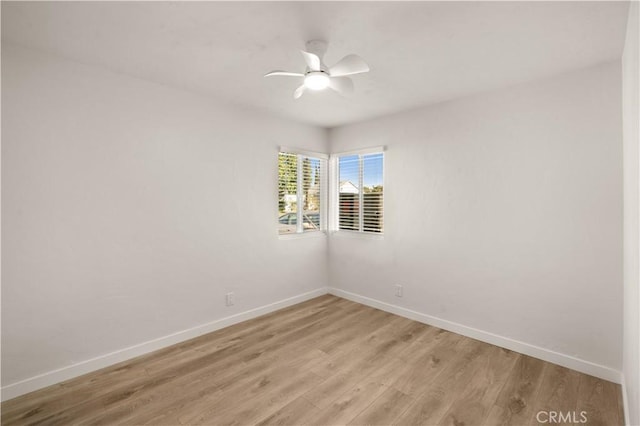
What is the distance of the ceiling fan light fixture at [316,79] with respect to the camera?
6.92ft

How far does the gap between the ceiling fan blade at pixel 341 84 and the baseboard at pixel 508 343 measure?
8.78ft

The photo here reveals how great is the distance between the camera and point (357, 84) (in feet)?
9.31

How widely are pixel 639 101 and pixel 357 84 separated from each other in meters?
1.96

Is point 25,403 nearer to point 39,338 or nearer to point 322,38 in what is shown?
point 39,338

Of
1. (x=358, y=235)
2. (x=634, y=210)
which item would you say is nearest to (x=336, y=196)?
(x=358, y=235)

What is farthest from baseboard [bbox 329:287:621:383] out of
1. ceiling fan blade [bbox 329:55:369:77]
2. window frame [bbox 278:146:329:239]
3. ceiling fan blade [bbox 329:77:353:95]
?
ceiling fan blade [bbox 329:55:369:77]

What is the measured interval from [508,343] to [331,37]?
10.2ft

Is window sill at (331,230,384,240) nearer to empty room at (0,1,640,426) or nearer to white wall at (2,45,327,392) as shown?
empty room at (0,1,640,426)

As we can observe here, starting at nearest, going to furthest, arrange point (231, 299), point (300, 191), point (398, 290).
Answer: point (231, 299)
point (398, 290)
point (300, 191)

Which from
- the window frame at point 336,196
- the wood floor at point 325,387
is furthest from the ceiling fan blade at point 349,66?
the wood floor at point 325,387

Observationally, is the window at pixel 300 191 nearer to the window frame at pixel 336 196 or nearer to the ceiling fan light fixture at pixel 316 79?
the window frame at pixel 336 196

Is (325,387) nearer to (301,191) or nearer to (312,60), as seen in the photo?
(312,60)

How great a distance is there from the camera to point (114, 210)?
102 inches

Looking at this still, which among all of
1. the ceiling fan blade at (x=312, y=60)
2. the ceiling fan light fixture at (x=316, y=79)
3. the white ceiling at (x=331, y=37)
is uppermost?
the white ceiling at (x=331, y=37)
